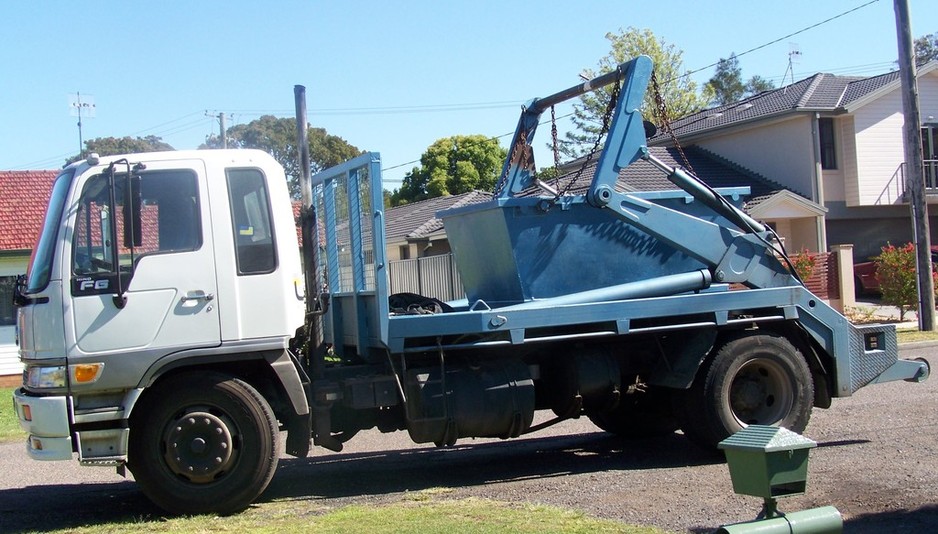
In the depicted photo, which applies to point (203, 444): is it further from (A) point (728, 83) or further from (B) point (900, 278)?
(A) point (728, 83)

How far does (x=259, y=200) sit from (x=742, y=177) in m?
27.3

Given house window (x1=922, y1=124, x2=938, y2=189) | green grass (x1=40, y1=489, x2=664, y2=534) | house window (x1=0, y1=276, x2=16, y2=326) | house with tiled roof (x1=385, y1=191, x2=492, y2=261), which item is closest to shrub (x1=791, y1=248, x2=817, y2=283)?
house with tiled roof (x1=385, y1=191, x2=492, y2=261)

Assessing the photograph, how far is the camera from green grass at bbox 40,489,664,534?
665 cm

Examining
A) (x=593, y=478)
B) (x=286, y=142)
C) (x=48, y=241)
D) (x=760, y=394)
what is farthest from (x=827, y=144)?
(x=48, y=241)

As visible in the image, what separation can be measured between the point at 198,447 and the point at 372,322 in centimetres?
182

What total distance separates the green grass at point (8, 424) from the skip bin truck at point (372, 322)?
554 cm

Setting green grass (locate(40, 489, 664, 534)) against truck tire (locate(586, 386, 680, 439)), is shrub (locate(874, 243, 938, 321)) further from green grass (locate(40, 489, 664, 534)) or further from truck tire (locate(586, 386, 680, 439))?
green grass (locate(40, 489, 664, 534))

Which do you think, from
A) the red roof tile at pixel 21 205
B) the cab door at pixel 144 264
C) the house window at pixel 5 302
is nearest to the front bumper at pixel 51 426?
the cab door at pixel 144 264

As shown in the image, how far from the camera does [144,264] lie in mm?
7332

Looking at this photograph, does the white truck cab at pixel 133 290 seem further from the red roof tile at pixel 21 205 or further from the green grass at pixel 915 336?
the green grass at pixel 915 336

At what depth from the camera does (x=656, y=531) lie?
21.2ft

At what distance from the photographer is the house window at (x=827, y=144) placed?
3183cm

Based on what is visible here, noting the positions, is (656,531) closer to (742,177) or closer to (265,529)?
(265,529)

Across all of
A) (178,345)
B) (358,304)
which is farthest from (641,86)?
(178,345)
